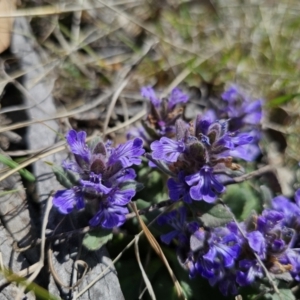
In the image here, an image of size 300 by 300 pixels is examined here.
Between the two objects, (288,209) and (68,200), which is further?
(288,209)

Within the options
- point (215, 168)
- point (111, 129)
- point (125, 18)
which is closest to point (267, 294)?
point (215, 168)

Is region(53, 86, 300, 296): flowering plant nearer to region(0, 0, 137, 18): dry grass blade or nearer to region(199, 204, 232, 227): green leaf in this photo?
region(199, 204, 232, 227): green leaf

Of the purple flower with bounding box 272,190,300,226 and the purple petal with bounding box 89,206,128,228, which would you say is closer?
the purple petal with bounding box 89,206,128,228

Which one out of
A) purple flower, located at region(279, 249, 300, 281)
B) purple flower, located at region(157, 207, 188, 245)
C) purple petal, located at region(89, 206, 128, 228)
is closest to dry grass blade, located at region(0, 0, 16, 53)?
purple petal, located at region(89, 206, 128, 228)

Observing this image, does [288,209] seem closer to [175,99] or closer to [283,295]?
[283,295]

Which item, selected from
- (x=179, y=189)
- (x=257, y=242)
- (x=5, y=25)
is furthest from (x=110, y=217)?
(x=5, y=25)

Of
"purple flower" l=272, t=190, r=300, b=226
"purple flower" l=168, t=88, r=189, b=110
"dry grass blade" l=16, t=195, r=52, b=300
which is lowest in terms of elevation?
"purple flower" l=272, t=190, r=300, b=226
